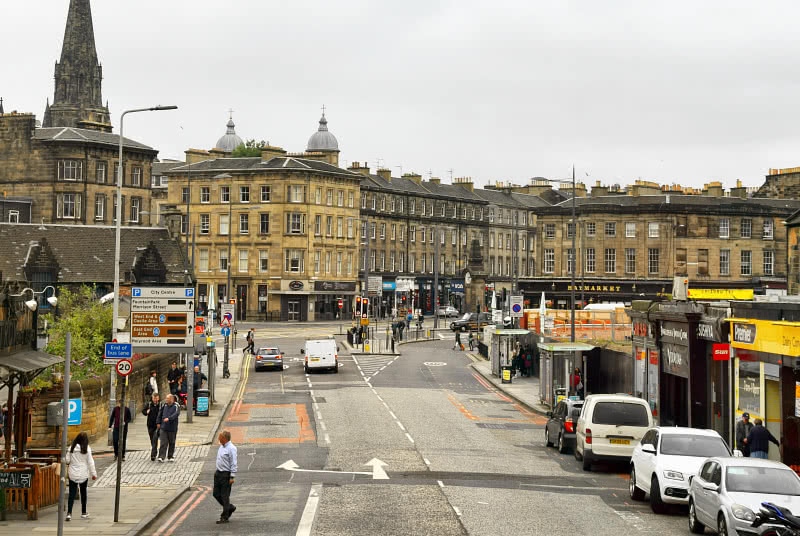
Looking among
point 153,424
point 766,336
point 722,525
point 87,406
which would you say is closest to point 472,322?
point 87,406

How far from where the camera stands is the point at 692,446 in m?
21.3

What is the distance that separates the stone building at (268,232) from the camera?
328 feet

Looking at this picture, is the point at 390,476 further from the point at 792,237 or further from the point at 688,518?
the point at 792,237

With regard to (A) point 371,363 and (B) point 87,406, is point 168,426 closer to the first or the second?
(B) point 87,406

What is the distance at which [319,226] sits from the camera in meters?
102

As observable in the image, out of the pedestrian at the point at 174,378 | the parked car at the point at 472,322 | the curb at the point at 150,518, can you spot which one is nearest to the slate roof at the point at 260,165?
the parked car at the point at 472,322

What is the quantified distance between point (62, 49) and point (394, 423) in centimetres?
11082

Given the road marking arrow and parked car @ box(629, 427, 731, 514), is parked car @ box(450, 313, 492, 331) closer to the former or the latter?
the road marking arrow

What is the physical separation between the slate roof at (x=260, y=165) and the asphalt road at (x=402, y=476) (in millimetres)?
57177

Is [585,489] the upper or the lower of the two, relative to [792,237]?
lower

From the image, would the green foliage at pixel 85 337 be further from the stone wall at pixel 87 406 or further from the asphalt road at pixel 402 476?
the asphalt road at pixel 402 476

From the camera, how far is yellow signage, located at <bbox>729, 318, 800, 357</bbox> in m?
24.7

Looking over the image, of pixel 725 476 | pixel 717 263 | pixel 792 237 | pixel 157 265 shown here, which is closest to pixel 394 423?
pixel 725 476

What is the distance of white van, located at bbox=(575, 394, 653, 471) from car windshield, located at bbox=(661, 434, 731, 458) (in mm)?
4447
